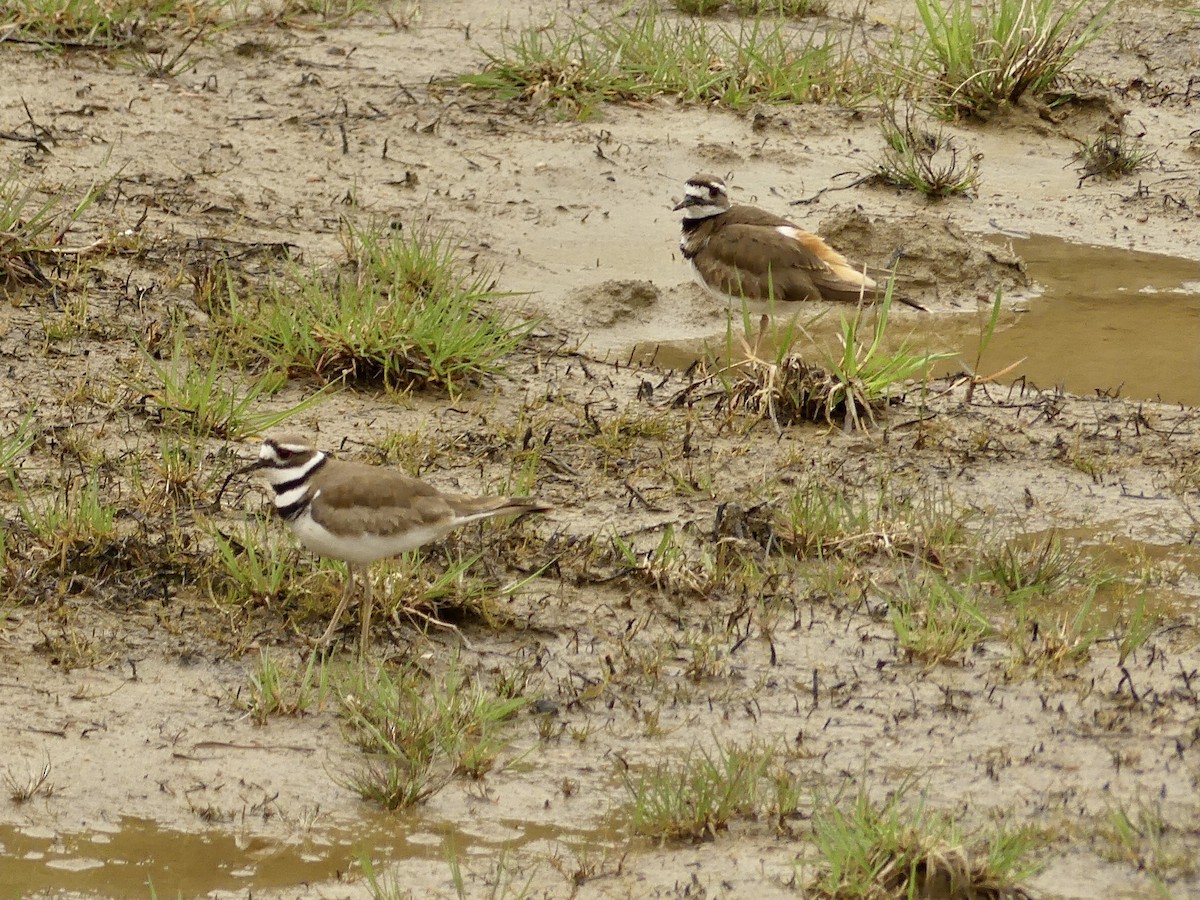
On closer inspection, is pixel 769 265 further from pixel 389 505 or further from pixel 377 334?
pixel 389 505

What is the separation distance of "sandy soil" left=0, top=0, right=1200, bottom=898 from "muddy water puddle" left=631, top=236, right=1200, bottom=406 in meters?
0.18

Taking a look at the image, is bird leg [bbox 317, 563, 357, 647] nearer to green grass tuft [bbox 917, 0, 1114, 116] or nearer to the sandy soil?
the sandy soil

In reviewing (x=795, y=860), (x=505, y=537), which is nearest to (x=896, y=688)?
(x=795, y=860)

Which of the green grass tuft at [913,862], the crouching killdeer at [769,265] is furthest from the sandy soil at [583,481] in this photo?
the crouching killdeer at [769,265]

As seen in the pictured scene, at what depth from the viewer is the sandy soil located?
488 cm

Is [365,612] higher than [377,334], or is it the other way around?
[377,334]

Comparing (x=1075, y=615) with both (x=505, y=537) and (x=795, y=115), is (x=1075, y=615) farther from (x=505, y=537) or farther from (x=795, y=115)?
(x=795, y=115)

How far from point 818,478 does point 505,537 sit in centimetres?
141

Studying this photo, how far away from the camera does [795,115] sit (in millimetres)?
10938

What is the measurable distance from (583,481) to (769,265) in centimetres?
168

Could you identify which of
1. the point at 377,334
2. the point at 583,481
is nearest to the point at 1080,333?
the point at 583,481

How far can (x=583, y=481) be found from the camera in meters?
7.02

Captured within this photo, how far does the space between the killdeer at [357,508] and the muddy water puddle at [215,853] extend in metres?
0.86

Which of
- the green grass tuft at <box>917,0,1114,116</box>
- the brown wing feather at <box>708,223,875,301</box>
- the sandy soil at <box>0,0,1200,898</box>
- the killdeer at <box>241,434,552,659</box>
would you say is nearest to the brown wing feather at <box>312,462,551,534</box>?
the killdeer at <box>241,434,552,659</box>
